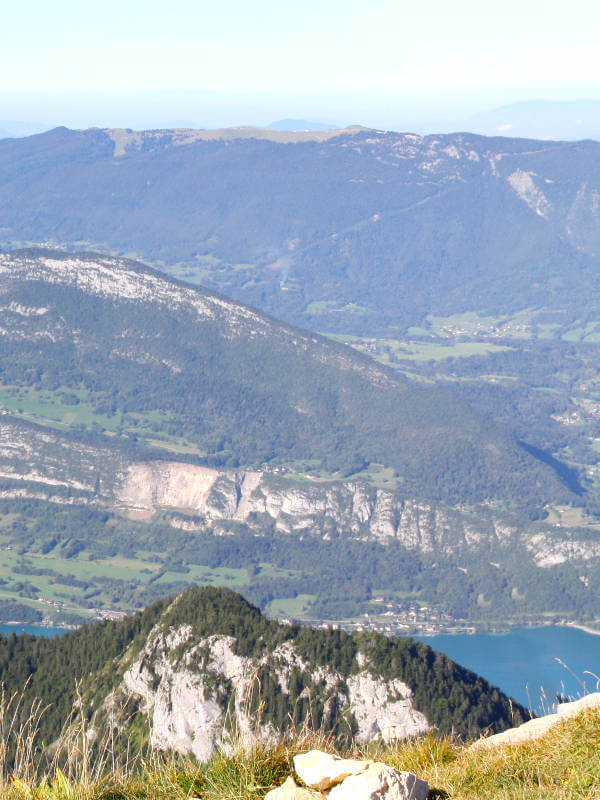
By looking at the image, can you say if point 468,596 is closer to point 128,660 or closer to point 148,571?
point 148,571

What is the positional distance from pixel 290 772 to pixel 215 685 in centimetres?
5192

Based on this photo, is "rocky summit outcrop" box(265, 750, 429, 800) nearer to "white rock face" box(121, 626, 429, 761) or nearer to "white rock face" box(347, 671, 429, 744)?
"white rock face" box(121, 626, 429, 761)

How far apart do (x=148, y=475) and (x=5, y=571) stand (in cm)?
3423

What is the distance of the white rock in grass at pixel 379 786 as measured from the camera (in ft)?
44.1

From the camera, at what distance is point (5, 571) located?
162 m

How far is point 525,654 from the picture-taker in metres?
138

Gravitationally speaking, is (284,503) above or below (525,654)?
below

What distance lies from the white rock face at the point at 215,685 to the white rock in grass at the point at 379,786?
45239mm

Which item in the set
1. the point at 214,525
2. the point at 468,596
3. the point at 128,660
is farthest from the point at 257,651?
the point at 214,525

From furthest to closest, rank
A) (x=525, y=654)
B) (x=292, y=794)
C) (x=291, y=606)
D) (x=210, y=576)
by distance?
(x=210, y=576) < (x=291, y=606) < (x=525, y=654) < (x=292, y=794)

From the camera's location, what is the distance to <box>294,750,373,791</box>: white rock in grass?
14.0m

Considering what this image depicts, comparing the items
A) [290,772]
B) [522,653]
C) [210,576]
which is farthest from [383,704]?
[210,576]

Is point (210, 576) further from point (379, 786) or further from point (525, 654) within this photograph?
point (379, 786)

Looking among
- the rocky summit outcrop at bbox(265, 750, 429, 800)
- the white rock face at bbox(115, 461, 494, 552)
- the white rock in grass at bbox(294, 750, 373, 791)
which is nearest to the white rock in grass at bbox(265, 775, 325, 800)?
the rocky summit outcrop at bbox(265, 750, 429, 800)
